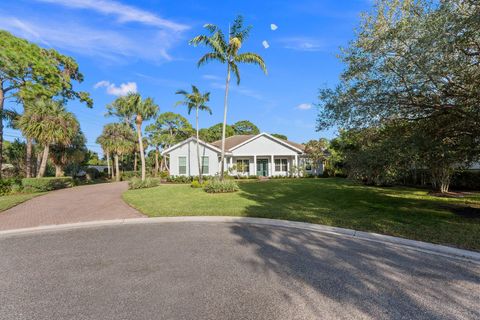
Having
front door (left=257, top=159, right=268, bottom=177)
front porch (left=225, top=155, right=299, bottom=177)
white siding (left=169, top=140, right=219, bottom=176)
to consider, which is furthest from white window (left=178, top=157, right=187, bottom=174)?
front door (left=257, top=159, right=268, bottom=177)

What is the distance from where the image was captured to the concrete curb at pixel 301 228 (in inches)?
199

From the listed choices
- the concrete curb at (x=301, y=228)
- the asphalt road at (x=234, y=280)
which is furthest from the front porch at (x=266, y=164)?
the asphalt road at (x=234, y=280)

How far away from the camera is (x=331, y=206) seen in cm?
1042

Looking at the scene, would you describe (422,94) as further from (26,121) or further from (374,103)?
(26,121)

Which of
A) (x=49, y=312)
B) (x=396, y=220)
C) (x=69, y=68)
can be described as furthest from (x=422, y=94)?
(x=69, y=68)

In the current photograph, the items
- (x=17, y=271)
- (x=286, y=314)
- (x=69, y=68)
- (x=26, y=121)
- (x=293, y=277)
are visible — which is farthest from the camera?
(x=69, y=68)

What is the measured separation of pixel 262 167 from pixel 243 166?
256cm

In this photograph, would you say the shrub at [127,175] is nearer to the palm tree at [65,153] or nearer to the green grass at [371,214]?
the palm tree at [65,153]

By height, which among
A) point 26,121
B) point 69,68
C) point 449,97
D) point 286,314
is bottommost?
point 286,314

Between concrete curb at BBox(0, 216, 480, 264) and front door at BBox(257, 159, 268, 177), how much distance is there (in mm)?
20997

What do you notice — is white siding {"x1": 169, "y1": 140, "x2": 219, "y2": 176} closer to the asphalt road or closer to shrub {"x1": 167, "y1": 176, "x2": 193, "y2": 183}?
shrub {"x1": 167, "y1": 176, "x2": 193, "y2": 183}

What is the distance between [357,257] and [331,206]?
5.76m

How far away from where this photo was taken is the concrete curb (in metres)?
5.05

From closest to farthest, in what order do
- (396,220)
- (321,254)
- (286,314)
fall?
(286,314) < (321,254) < (396,220)
